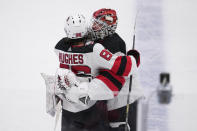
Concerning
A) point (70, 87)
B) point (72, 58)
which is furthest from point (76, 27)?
point (70, 87)

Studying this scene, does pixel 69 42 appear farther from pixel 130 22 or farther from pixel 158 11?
pixel 158 11

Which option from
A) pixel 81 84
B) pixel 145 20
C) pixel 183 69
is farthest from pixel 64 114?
pixel 145 20

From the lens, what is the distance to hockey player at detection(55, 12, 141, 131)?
61.6 inches

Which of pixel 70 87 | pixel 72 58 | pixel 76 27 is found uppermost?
pixel 76 27

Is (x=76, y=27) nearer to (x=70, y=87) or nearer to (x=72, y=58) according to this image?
(x=72, y=58)

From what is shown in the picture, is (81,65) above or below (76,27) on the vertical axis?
below

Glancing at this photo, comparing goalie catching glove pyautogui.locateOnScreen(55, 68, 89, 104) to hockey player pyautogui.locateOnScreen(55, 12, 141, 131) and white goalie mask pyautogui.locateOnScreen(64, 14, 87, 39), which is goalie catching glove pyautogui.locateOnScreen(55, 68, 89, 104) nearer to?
hockey player pyautogui.locateOnScreen(55, 12, 141, 131)

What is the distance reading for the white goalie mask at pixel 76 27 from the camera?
160 cm

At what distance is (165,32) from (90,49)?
6.14ft

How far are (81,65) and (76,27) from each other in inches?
7.1

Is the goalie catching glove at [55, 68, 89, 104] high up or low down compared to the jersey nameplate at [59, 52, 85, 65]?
down

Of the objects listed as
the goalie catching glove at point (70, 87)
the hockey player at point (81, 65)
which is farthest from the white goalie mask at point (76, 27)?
the goalie catching glove at point (70, 87)

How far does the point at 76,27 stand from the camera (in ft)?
5.25

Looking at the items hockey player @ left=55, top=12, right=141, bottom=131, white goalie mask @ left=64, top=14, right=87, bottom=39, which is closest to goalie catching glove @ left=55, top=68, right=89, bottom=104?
hockey player @ left=55, top=12, right=141, bottom=131
